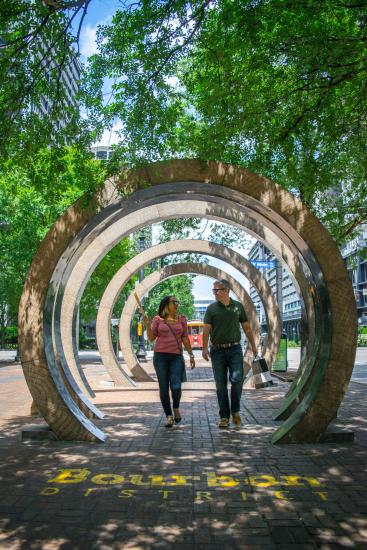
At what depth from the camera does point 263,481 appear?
501 centimetres

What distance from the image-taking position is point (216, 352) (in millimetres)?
7828

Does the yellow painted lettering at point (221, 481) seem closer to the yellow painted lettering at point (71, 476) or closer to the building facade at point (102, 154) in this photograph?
the yellow painted lettering at point (71, 476)

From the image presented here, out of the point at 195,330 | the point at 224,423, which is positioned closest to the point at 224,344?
the point at 224,423

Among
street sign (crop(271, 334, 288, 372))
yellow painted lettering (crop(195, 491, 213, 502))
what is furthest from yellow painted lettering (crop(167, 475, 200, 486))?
street sign (crop(271, 334, 288, 372))

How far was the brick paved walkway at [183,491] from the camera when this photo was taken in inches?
146

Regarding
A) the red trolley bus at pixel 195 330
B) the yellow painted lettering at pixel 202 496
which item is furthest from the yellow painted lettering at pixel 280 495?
the red trolley bus at pixel 195 330

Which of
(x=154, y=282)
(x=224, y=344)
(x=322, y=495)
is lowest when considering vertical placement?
(x=322, y=495)

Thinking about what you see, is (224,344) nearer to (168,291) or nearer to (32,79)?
(32,79)

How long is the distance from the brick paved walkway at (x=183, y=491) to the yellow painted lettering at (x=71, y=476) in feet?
0.06

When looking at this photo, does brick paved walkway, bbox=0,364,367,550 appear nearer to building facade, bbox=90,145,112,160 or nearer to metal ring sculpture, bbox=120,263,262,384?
building facade, bbox=90,145,112,160

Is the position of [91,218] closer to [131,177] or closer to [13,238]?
[131,177]

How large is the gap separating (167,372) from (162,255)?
8.50 metres

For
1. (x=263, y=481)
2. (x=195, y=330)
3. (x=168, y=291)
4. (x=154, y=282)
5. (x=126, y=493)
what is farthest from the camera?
(x=168, y=291)

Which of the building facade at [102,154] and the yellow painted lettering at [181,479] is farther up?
the building facade at [102,154]
